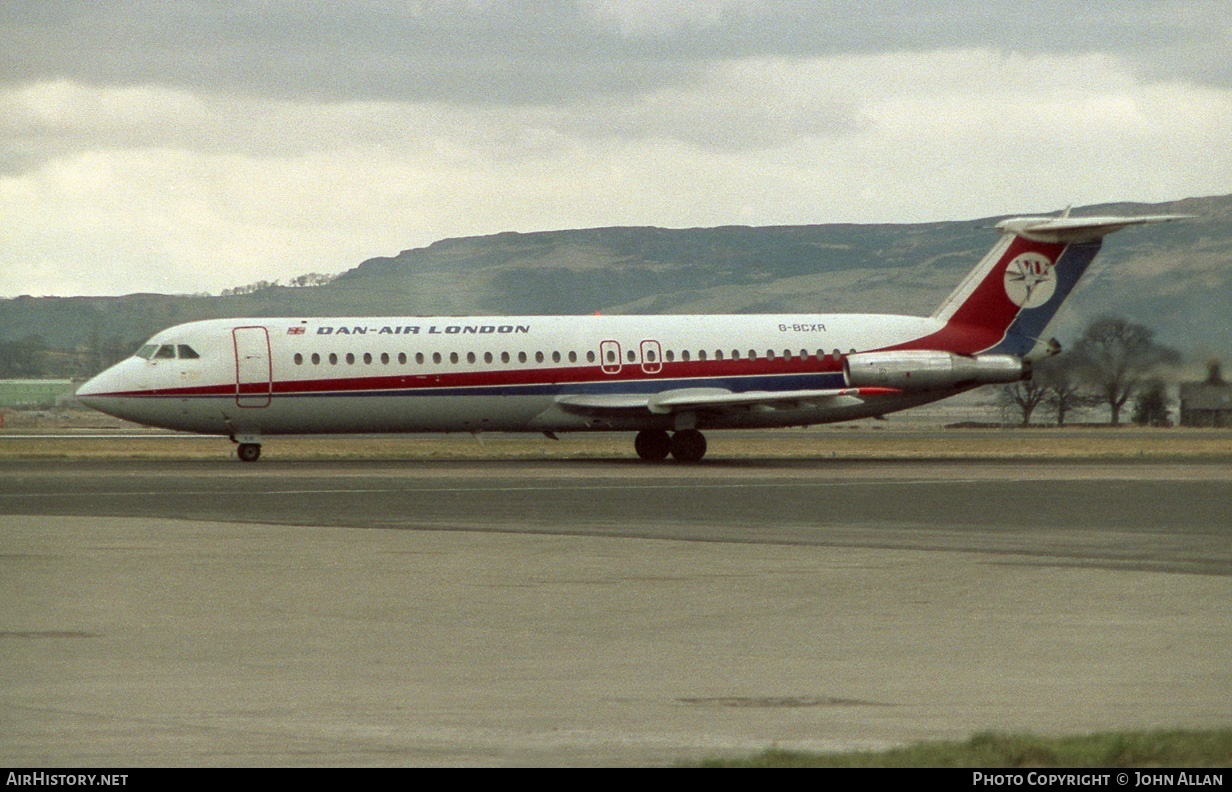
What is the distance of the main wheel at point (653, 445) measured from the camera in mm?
45269

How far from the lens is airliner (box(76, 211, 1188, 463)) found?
42875 mm

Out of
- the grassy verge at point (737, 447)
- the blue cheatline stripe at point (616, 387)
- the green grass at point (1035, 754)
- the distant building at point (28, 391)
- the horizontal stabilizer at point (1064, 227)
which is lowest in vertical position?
the grassy verge at point (737, 447)

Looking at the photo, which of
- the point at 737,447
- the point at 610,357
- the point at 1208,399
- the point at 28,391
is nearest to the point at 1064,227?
the point at 1208,399

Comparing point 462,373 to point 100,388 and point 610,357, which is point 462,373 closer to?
→ point 610,357

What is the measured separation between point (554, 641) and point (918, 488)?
2045 cm

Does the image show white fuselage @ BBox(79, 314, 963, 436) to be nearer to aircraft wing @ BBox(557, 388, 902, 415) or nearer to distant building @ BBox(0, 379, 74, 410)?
aircraft wing @ BBox(557, 388, 902, 415)

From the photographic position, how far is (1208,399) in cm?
5309

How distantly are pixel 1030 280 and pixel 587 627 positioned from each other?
1329 inches

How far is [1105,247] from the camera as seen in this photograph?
45.3 meters

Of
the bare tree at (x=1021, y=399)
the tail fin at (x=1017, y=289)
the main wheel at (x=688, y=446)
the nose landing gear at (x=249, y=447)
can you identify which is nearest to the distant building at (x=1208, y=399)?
the tail fin at (x=1017, y=289)

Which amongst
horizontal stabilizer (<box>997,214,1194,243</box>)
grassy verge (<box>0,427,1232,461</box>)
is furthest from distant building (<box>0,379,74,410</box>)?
horizontal stabilizer (<box>997,214,1194,243</box>)

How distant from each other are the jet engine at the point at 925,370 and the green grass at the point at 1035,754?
3507 cm

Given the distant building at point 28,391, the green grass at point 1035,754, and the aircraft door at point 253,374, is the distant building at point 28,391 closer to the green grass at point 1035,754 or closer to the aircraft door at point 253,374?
the aircraft door at point 253,374
